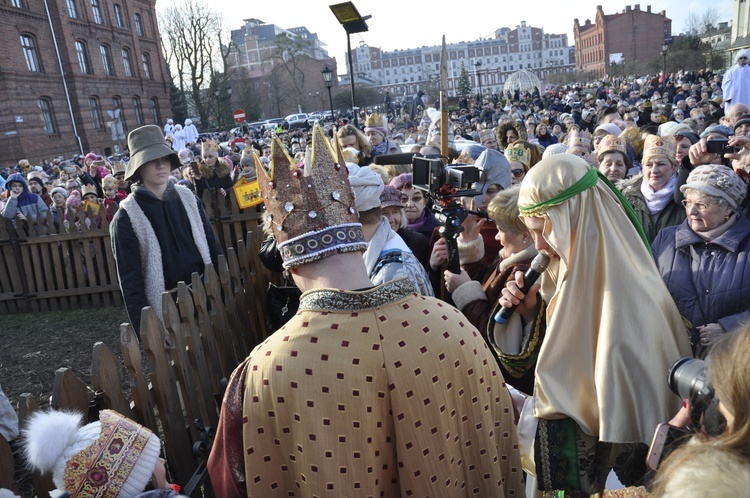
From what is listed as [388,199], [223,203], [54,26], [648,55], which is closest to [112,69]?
[54,26]

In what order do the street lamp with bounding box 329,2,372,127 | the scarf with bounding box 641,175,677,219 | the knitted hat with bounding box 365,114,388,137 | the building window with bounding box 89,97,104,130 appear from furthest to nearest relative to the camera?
1. the building window with bounding box 89,97,104,130
2. the street lamp with bounding box 329,2,372,127
3. the knitted hat with bounding box 365,114,388,137
4. the scarf with bounding box 641,175,677,219

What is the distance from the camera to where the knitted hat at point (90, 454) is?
5.32 ft

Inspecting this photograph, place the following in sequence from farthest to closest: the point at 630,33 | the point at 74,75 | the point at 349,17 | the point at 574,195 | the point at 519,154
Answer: the point at 630,33 → the point at 74,75 → the point at 349,17 → the point at 519,154 → the point at 574,195

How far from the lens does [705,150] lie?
3.96 metres

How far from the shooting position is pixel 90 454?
165cm

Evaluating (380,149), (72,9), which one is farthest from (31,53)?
(380,149)

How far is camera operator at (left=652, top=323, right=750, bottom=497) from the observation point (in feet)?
3.44

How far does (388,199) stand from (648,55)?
101 meters

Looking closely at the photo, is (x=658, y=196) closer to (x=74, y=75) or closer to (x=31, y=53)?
(x=31, y=53)

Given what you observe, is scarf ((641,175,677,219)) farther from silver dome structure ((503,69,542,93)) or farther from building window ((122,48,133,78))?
silver dome structure ((503,69,542,93))

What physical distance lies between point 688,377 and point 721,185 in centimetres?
171

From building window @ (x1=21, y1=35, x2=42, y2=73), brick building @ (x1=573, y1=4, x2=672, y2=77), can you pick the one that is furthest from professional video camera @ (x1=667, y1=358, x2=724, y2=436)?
brick building @ (x1=573, y1=4, x2=672, y2=77)

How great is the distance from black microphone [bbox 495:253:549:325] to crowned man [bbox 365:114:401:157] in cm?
576

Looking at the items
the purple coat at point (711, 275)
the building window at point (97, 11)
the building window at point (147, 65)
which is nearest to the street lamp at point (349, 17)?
the purple coat at point (711, 275)
